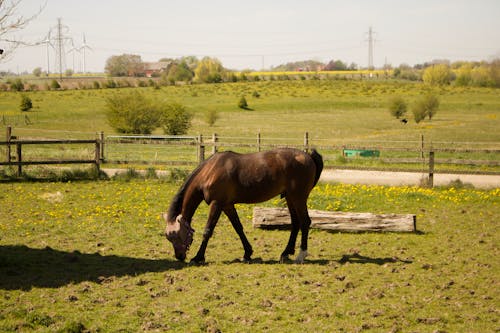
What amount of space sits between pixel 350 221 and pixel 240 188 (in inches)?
135

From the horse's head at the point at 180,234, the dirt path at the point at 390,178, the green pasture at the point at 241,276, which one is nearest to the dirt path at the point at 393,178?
the dirt path at the point at 390,178

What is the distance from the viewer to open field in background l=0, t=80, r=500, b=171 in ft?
130

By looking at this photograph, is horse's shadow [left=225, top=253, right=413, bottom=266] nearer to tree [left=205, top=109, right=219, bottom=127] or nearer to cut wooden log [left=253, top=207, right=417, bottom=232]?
cut wooden log [left=253, top=207, right=417, bottom=232]

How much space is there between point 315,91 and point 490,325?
275ft

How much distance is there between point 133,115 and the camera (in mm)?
40688

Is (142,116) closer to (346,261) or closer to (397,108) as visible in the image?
(397,108)

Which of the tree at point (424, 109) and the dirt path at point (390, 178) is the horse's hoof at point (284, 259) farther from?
the tree at point (424, 109)

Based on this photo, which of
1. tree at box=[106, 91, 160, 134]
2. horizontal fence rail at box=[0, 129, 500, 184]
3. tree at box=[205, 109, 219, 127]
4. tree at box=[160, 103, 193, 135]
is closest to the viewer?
horizontal fence rail at box=[0, 129, 500, 184]

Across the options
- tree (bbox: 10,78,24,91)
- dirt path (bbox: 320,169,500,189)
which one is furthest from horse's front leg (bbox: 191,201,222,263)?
tree (bbox: 10,78,24,91)

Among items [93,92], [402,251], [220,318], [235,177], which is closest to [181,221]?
[235,177]

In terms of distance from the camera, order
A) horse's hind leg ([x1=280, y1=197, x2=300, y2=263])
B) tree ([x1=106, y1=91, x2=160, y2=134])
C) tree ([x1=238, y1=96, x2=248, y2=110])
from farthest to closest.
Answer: tree ([x1=238, y1=96, x2=248, y2=110])
tree ([x1=106, y1=91, x2=160, y2=134])
horse's hind leg ([x1=280, y1=197, x2=300, y2=263])

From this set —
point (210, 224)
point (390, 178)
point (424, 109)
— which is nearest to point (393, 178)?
point (390, 178)

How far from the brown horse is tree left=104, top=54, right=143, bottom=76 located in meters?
132

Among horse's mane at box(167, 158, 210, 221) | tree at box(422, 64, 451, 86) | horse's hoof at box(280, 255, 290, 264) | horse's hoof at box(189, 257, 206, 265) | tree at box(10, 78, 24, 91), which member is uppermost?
tree at box(422, 64, 451, 86)
